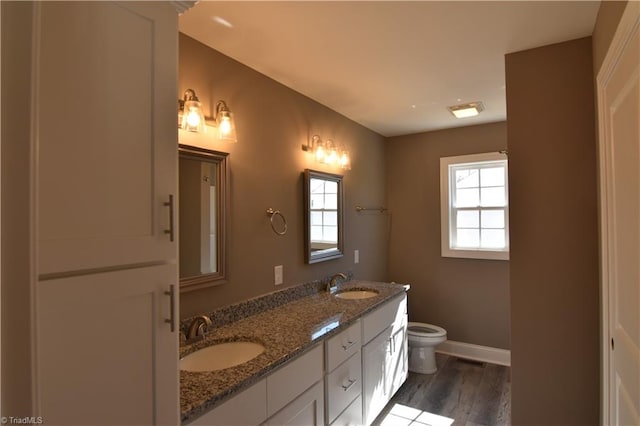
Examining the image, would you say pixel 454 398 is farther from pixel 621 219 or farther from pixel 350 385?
pixel 621 219

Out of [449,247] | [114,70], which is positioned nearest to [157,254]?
[114,70]

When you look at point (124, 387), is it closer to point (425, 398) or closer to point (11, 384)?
point (11, 384)

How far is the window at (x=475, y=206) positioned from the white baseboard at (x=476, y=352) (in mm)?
921

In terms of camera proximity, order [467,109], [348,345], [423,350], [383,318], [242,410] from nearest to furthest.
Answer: [242,410], [348,345], [383,318], [467,109], [423,350]

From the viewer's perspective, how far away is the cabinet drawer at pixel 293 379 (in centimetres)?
144

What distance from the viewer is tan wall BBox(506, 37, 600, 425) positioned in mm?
1835

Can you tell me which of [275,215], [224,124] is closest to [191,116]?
[224,124]

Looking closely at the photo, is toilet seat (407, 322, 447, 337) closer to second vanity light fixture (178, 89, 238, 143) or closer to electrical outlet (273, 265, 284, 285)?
electrical outlet (273, 265, 284, 285)

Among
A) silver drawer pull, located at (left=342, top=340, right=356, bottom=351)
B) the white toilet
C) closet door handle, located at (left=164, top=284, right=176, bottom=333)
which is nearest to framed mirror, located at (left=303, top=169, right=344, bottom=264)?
silver drawer pull, located at (left=342, top=340, right=356, bottom=351)

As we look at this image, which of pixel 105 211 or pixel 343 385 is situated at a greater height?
pixel 105 211

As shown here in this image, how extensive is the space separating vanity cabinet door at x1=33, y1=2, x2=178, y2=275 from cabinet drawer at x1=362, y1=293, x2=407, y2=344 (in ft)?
5.29

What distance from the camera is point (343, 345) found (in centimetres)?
199

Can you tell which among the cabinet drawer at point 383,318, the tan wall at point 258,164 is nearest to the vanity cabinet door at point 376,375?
the cabinet drawer at point 383,318

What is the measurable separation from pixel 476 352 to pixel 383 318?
1.63 m
